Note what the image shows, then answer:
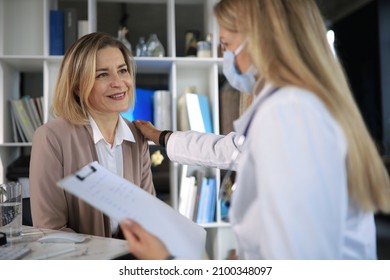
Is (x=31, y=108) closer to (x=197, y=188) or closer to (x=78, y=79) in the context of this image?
(x=78, y=79)

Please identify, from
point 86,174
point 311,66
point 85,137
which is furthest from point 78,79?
point 311,66

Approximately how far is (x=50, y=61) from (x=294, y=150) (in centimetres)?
136

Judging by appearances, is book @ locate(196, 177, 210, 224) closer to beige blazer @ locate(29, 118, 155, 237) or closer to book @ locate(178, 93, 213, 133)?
book @ locate(178, 93, 213, 133)

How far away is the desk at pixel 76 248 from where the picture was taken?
893 millimetres

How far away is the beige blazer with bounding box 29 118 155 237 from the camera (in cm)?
119

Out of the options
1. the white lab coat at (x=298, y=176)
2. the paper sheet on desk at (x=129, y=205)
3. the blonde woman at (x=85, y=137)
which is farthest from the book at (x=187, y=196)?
the white lab coat at (x=298, y=176)

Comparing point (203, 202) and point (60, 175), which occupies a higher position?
point (60, 175)

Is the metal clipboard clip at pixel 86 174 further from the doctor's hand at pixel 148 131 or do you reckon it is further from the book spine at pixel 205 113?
the book spine at pixel 205 113

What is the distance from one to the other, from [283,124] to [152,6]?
4.84 feet

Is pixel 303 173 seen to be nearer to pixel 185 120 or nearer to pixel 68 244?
pixel 68 244

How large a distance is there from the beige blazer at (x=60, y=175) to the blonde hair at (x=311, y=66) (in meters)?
0.70

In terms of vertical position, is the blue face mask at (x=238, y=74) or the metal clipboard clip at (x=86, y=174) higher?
the blue face mask at (x=238, y=74)

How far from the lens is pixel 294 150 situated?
62cm
